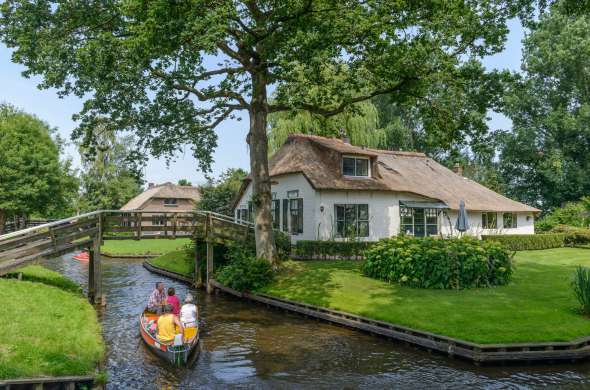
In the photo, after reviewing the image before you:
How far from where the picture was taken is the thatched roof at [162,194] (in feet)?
223

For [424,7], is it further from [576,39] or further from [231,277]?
[576,39]

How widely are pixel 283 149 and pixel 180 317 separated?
21.5m

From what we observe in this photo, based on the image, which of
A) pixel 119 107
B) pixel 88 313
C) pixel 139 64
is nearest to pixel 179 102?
pixel 119 107

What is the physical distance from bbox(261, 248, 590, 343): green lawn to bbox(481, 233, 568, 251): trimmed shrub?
11184mm

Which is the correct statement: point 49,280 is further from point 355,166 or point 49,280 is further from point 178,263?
point 355,166

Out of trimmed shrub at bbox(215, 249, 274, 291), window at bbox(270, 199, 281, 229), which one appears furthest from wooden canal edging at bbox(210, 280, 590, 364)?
window at bbox(270, 199, 281, 229)

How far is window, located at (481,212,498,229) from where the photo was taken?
39000 millimetres

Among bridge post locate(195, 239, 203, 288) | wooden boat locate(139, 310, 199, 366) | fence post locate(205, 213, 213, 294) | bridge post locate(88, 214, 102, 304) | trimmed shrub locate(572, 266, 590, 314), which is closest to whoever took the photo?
wooden boat locate(139, 310, 199, 366)

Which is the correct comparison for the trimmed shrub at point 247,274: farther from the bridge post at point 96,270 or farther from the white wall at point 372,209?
the white wall at point 372,209

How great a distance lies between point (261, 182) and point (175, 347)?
38.4 ft

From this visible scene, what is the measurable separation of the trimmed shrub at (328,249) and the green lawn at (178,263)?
607 cm

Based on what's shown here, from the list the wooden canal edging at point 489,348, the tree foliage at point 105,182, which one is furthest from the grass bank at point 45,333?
the tree foliage at point 105,182

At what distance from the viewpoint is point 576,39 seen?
48.9 meters

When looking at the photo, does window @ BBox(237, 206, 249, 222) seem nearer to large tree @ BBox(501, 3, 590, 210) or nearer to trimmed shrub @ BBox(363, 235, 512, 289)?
trimmed shrub @ BBox(363, 235, 512, 289)
